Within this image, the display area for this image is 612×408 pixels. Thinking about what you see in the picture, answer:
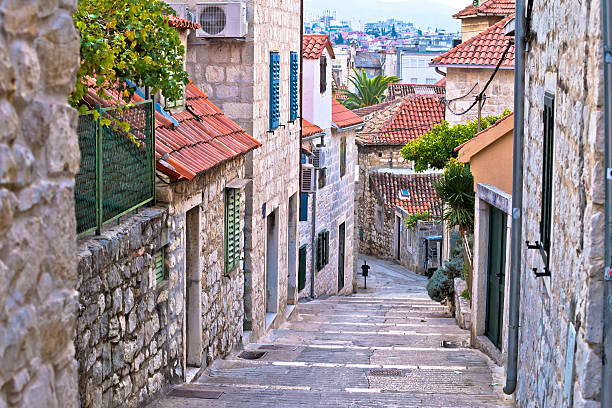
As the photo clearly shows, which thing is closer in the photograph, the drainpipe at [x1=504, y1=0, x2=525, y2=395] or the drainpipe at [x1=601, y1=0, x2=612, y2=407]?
the drainpipe at [x1=601, y1=0, x2=612, y2=407]

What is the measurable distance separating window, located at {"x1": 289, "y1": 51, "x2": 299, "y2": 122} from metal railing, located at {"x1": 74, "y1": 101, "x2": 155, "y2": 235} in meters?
7.67

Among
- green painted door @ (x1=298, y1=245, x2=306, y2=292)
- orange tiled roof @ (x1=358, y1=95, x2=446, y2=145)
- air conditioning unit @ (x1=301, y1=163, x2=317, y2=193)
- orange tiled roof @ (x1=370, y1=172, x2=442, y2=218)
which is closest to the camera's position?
air conditioning unit @ (x1=301, y1=163, x2=317, y2=193)

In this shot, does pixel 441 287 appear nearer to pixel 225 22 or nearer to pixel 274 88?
pixel 274 88

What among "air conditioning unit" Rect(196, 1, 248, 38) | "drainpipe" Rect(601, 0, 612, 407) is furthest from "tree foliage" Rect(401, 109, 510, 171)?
"drainpipe" Rect(601, 0, 612, 407)

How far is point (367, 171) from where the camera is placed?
3503cm

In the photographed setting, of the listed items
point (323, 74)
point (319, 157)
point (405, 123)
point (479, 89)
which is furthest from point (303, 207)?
point (405, 123)

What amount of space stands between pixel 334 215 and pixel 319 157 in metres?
2.75

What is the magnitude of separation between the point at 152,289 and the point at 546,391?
3.30 meters

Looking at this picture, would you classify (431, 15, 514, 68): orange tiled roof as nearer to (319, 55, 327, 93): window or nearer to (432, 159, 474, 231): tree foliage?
(319, 55, 327, 93): window

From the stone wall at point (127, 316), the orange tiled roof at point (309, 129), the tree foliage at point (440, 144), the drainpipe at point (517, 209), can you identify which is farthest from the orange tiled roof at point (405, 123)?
the stone wall at point (127, 316)

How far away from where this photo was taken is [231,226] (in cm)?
1027

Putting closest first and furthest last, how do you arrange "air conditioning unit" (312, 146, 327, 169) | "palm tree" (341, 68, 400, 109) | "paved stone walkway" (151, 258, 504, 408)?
"paved stone walkway" (151, 258, 504, 408) < "air conditioning unit" (312, 146, 327, 169) < "palm tree" (341, 68, 400, 109)

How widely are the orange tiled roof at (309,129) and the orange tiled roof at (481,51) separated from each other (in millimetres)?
3355

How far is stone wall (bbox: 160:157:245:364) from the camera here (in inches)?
307
